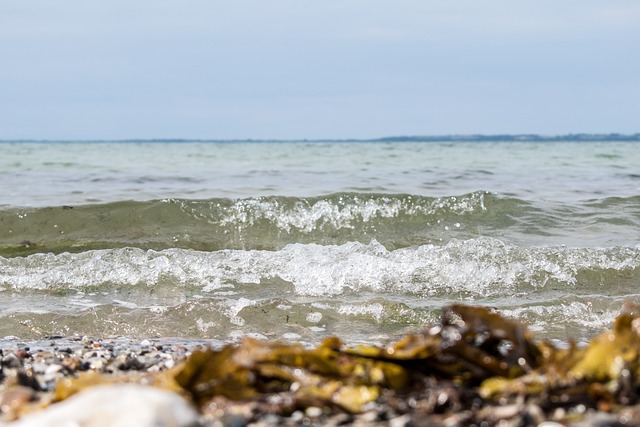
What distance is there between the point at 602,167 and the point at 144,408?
2080 centimetres

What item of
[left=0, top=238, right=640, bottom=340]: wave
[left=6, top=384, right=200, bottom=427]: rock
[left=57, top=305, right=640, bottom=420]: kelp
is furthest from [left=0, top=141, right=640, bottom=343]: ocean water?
[left=6, top=384, right=200, bottom=427]: rock

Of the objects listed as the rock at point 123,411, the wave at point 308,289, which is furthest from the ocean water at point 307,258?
the rock at point 123,411

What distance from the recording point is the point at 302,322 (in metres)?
6.05

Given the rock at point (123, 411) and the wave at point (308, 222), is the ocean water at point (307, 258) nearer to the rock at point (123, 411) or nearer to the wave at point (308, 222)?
the wave at point (308, 222)

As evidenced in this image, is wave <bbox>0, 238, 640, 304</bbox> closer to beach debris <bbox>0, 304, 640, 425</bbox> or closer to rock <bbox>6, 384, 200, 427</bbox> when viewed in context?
beach debris <bbox>0, 304, 640, 425</bbox>

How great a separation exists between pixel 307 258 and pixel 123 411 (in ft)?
19.1

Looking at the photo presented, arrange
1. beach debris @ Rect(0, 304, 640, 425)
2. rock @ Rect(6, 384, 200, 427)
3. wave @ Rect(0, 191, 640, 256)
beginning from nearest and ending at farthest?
rock @ Rect(6, 384, 200, 427), beach debris @ Rect(0, 304, 640, 425), wave @ Rect(0, 191, 640, 256)

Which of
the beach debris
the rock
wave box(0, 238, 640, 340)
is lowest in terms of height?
wave box(0, 238, 640, 340)

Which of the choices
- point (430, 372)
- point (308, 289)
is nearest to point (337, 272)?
point (308, 289)

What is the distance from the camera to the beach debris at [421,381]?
102 inches

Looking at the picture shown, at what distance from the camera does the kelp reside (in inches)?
106

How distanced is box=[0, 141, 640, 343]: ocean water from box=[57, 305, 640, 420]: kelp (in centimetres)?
256

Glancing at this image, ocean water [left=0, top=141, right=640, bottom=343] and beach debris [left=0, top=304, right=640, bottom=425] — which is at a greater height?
beach debris [left=0, top=304, right=640, bottom=425]

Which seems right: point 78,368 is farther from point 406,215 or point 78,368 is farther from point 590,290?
point 406,215
